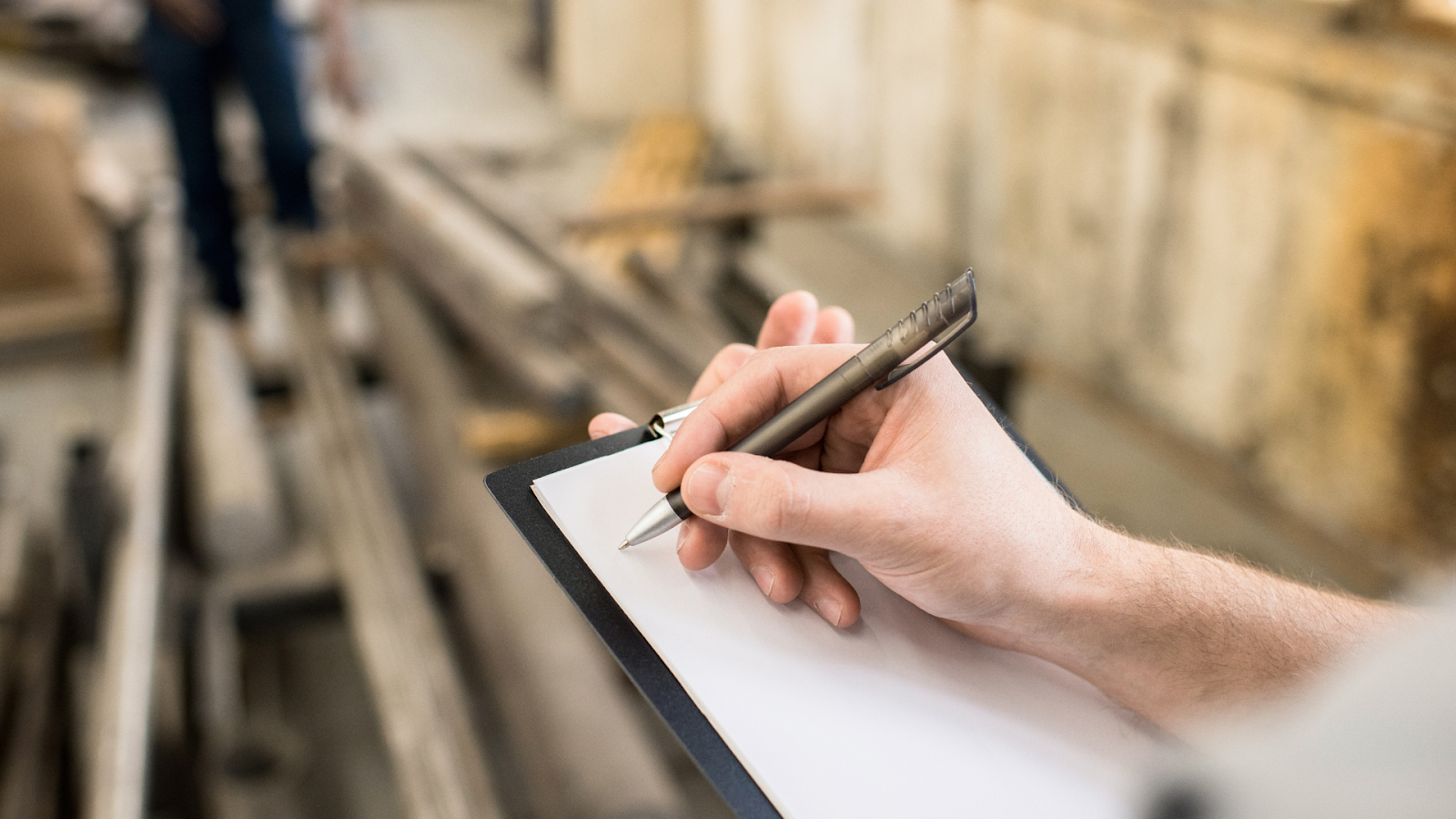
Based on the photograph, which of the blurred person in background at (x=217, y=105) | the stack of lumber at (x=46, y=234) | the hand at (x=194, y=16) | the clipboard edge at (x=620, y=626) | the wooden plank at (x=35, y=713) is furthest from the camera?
the stack of lumber at (x=46, y=234)

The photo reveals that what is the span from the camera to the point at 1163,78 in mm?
3275

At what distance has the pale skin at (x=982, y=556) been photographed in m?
0.72

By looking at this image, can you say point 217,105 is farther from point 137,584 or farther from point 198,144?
point 137,584

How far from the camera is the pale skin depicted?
2.37ft

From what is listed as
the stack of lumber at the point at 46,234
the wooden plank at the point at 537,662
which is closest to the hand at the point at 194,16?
the stack of lumber at the point at 46,234

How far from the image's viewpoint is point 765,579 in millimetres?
802

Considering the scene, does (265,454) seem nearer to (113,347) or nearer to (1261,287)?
(113,347)

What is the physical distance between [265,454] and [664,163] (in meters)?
3.25

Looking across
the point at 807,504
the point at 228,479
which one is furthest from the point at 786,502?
the point at 228,479

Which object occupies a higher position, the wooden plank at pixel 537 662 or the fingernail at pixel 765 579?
the fingernail at pixel 765 579

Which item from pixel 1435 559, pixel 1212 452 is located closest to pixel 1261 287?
pixel 1212 452

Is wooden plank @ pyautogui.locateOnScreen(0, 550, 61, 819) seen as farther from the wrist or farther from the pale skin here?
the wrist

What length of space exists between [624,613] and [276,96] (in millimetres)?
3237

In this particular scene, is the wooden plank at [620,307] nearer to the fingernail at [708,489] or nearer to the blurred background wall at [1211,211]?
the blurred background wall at [1211,211]
